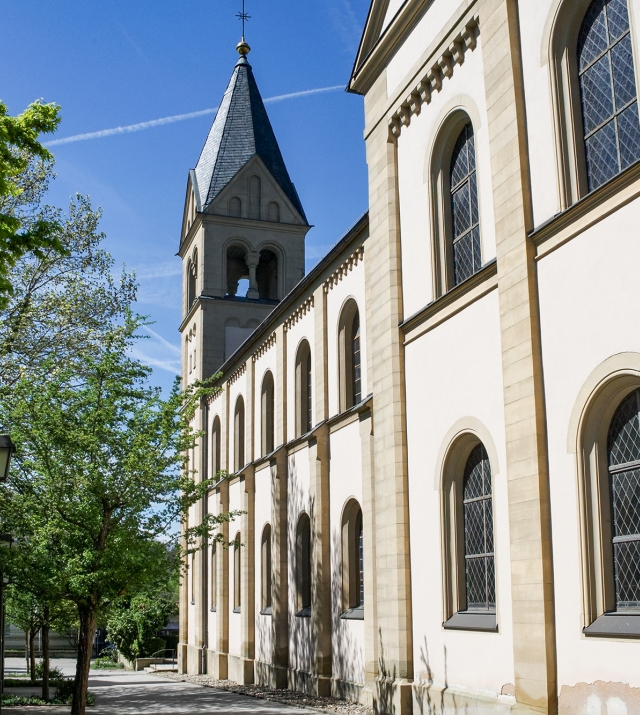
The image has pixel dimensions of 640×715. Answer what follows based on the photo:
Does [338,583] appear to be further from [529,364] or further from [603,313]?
[603,313]

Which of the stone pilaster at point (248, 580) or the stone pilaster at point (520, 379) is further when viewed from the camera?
the stone pilaster at point (248, 580)

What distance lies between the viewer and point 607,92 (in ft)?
32.9

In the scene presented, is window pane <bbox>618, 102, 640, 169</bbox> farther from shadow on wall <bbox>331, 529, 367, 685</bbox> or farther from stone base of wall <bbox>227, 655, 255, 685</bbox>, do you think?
stone base of wall <bbox>227, 655, 255, 685</bbox>

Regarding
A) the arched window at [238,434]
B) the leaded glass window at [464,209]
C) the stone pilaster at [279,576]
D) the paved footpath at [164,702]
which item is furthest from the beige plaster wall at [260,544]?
the leaded glass window at [464,209]

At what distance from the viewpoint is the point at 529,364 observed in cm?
1054

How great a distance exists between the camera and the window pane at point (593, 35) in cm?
1020

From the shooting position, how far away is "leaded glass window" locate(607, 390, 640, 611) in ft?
29.8

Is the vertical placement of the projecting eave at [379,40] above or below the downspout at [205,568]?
above

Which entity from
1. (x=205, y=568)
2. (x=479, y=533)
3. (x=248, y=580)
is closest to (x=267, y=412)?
(x=248, y=580)

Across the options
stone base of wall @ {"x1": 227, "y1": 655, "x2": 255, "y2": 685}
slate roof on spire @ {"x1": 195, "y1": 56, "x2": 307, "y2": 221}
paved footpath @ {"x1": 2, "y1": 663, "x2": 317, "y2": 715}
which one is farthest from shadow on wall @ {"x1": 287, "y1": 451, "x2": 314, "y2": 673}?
slate roof on spire @ {"x1": 195, "y1": 56, "x2": 307, "y2": 221}

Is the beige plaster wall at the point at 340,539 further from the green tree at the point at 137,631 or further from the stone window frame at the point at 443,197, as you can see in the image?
the green tree at the point at 137,631

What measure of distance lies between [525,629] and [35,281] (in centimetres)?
1500

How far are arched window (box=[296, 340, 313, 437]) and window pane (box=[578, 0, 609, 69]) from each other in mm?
13175

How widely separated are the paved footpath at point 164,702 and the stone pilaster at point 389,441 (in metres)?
3.83
